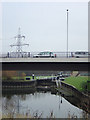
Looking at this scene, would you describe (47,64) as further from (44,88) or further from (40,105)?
(44,88)

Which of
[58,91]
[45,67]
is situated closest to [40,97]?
[58,91]

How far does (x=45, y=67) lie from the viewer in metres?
18.8

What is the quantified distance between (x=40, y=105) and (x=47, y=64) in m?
5.34

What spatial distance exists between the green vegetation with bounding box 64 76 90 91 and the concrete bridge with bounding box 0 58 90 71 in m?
6.71

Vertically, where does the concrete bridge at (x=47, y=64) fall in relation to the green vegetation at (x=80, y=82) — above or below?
above

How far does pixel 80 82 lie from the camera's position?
26578 mm

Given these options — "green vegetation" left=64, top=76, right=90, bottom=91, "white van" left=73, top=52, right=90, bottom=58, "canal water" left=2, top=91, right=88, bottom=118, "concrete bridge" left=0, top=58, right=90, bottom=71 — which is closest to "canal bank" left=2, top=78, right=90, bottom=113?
"green vegetation" left=64, top=76, right=90, bottom=91

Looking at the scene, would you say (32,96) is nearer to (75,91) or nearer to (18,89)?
(18,89)

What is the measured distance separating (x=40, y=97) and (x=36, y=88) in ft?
12.2

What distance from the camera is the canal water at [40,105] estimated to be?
19123 mm

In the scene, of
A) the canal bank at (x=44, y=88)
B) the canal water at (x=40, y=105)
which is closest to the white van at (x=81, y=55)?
the canal bank at (x=44, y=88)

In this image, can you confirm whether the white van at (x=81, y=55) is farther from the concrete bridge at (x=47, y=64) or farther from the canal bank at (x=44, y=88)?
the canal bank at (x=44, y=88)

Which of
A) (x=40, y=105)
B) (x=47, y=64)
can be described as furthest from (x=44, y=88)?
(x=47, y=64)

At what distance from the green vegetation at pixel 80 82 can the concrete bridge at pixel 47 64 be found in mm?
6709
